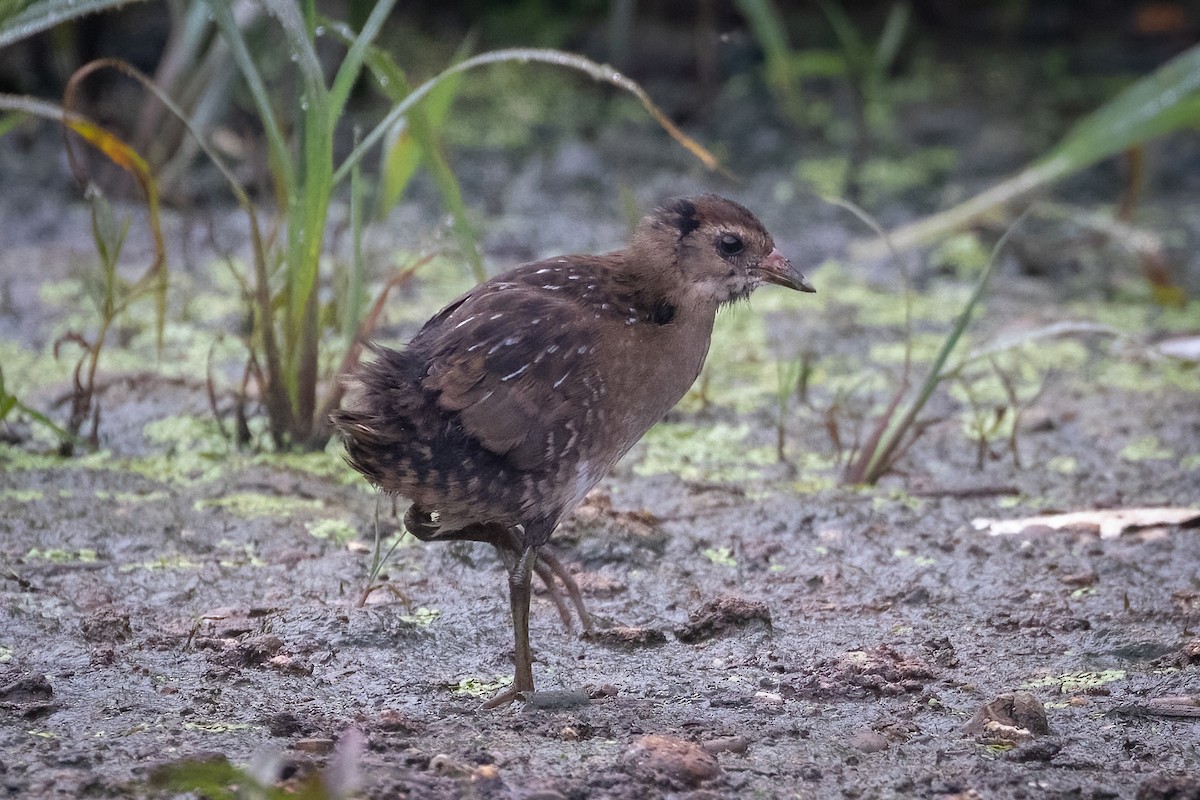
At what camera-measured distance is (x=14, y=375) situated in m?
4.64

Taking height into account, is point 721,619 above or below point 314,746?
above

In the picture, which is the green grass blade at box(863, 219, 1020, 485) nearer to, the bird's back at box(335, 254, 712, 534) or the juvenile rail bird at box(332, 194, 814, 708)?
the juvenile rail bird at box(332, 194, 814, 708)

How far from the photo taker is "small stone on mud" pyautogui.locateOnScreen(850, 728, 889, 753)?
2.62 meters

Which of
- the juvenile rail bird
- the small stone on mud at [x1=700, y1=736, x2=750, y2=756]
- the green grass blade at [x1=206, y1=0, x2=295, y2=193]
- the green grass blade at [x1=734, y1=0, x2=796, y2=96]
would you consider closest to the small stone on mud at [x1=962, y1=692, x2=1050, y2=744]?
the small stone on mud at [x1=700, y1=736, x2=750, y2=756]

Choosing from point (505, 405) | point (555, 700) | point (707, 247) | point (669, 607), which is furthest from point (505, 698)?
point (707, 247)

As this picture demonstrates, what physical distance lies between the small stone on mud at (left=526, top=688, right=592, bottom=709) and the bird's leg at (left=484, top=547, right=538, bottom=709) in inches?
2.6

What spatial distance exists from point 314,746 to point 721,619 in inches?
41.8

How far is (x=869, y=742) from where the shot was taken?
8.63ft

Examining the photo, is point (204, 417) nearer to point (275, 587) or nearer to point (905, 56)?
point (275, 587)

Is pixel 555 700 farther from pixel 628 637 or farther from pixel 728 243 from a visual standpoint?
pixel 728 243

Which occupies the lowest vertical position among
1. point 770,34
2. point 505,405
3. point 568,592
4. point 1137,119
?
point 568,592

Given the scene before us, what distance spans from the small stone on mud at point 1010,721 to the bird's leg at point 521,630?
835 millimetres

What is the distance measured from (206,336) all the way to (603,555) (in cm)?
212

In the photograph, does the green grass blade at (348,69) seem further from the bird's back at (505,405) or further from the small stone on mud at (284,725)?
the small stone on mud at (284,725)
